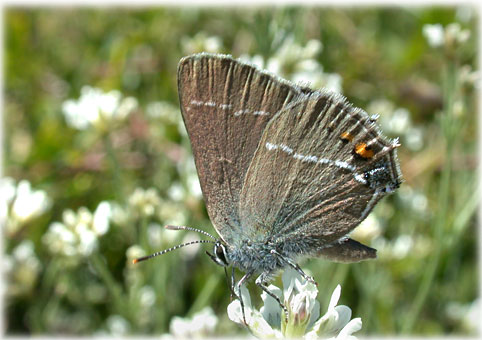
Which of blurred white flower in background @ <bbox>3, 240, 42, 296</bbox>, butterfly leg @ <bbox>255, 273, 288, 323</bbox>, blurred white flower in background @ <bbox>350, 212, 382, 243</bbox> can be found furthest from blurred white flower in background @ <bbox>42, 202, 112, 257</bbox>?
blurred white flower in background @ <bbox>350, 212, 382, 243</bbox>

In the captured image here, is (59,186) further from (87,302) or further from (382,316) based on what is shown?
(382,316)

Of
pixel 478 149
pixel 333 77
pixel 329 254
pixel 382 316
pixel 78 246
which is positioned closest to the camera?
pixel 329 254

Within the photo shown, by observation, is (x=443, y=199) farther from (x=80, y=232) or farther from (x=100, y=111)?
(x=100, y=111)

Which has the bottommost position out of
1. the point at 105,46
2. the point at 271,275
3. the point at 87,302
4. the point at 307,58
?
the point at 87,302

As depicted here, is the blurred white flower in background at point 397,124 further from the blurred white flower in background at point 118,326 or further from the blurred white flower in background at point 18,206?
the blurred white flower in background at point 18,206

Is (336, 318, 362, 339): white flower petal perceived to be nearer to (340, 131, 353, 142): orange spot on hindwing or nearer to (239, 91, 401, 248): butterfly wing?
(239, 91, 401, 248): butterfly wing

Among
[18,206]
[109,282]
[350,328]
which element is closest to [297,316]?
[350,328]

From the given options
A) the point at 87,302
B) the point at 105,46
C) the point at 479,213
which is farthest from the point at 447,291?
the point at 105,46
